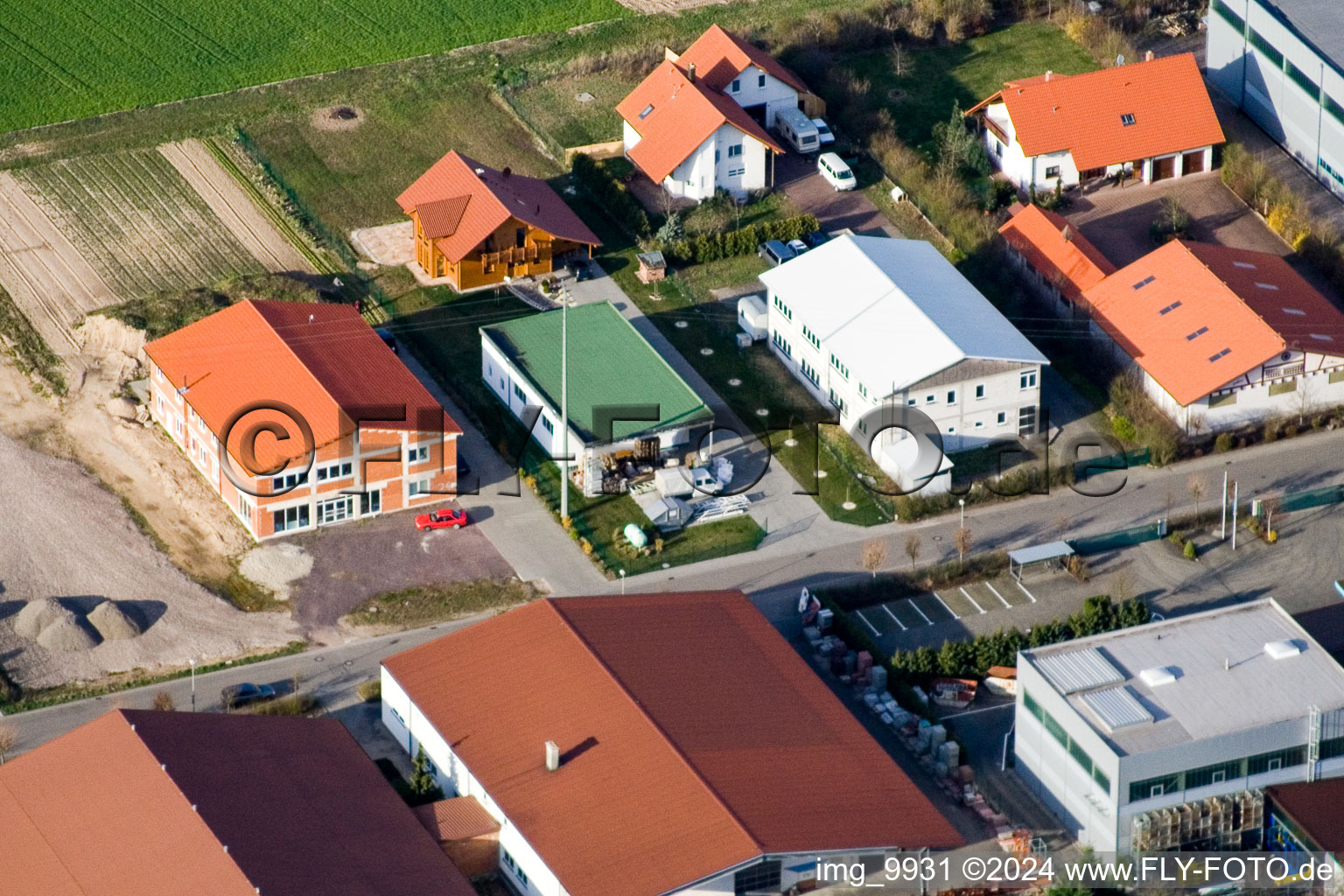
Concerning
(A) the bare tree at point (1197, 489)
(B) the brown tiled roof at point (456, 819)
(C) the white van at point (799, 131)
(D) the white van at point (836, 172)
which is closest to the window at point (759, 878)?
(B) the brown tiled roof at point (456, 819)

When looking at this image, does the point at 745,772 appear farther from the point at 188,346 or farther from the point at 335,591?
the point at 188,346

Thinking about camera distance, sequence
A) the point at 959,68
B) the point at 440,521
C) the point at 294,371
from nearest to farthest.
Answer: the point at 440,521, the point at 294,371, the point at 959,68

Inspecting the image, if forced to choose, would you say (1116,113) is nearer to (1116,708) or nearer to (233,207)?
(233,207)

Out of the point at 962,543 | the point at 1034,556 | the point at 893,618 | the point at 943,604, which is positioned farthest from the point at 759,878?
the point at 1034,556

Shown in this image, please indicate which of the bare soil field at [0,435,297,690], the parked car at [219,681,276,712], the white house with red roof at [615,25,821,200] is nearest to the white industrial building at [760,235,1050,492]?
the white house with red roof at [615,25,821,200]

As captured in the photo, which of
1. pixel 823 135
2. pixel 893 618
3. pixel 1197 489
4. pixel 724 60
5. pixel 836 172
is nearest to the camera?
pixel 893 618

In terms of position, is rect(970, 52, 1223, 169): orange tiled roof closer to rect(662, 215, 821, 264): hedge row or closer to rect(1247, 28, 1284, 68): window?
rect(1247, 28, 1284, 68): window

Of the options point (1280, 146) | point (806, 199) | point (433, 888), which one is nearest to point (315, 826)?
point (433, 888)
